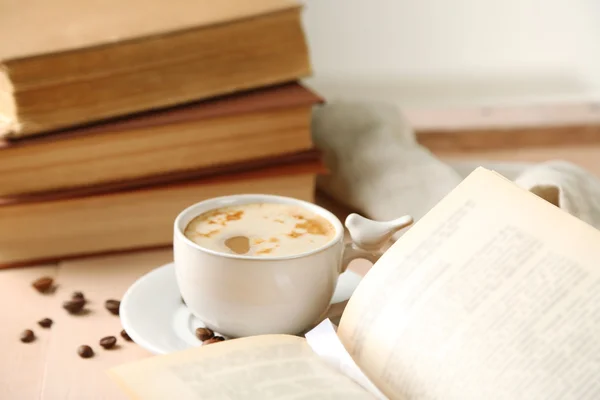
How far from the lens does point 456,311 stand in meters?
0.49

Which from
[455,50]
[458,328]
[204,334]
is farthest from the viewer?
[455,50]

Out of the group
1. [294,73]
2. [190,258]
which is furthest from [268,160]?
[190,258]

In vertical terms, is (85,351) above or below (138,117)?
below

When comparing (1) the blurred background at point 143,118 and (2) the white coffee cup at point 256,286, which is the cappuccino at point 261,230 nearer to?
(2) the white coffee cup at point 256,286

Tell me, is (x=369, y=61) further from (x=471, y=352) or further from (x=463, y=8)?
(x=471, y=352)

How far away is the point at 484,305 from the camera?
0.49 m

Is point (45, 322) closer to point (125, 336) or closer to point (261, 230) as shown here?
point (125, 336)

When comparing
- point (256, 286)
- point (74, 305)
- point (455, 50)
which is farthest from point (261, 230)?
point (455, 50)

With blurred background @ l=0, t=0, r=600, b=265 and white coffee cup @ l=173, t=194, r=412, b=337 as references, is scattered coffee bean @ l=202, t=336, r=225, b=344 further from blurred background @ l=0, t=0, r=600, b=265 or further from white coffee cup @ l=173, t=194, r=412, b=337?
blurred background @ l=0, t=0, r=600, b=265

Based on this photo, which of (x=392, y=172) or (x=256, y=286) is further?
(x=392, y=172)

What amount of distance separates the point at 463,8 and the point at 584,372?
0.72 m

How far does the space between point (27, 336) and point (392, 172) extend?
15.8 inches

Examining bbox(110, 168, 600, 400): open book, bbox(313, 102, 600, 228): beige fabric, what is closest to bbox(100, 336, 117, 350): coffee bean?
bbox(110, 168, 600, 400): open book

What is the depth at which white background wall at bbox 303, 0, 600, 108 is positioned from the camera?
106cm
